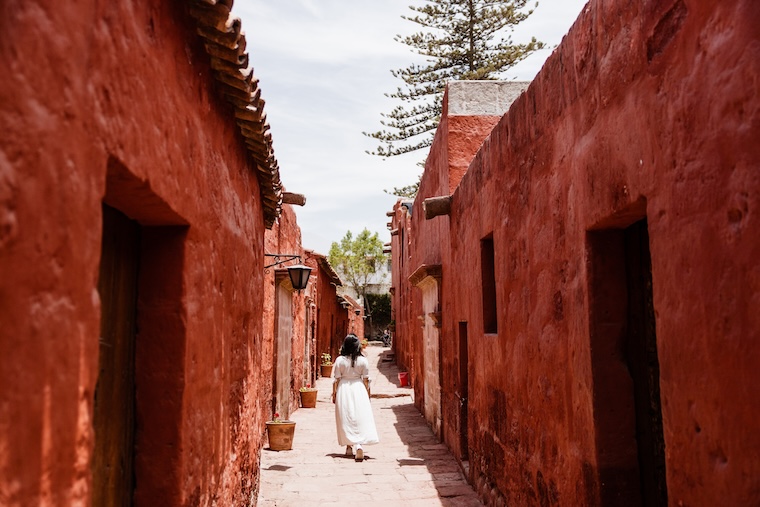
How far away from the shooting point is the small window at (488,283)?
7246mm

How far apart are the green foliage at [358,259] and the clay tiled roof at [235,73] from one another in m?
40.0

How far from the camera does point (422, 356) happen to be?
14.3 meters

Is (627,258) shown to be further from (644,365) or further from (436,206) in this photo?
(436,206)

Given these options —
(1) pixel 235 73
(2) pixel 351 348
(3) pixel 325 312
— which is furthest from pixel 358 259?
(1) pixel 235 73

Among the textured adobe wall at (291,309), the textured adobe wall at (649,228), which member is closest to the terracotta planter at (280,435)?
the textured adobe wall at (291,309)

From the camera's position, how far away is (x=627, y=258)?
3896 mm

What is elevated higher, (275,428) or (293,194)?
(293,194)

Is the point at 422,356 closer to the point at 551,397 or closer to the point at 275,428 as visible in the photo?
the point at 275,428

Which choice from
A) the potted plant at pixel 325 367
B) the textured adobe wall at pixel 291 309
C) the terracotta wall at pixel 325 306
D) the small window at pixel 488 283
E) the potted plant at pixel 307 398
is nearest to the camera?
the small window at pixel 488 283

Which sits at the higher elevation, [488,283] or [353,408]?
[488,283]

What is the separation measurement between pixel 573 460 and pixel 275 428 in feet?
19.9

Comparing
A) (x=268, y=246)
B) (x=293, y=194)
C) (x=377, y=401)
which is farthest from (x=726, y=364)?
(x=377, y=401)

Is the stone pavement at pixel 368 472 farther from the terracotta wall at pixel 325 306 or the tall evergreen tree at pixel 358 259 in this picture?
the tall evergreen tree at pixel 358 259

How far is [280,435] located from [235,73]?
268 inches
